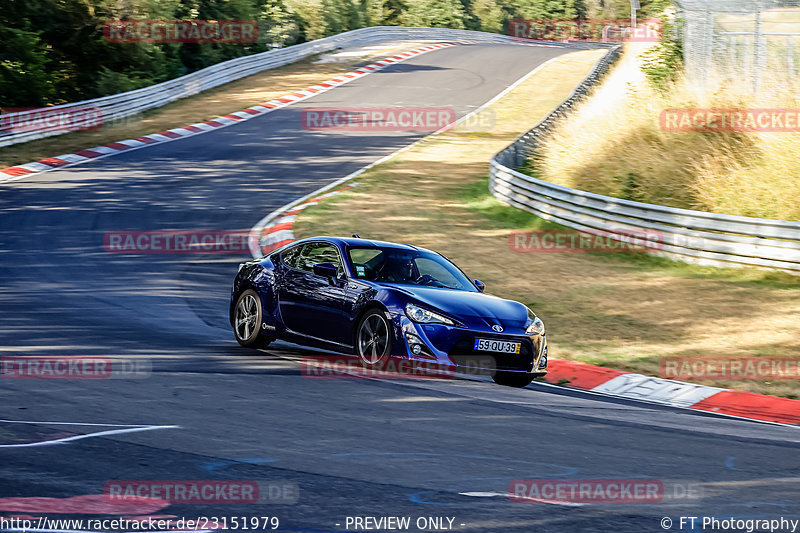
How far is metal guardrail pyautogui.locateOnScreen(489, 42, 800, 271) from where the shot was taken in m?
17.0

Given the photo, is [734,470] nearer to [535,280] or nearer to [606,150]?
[535,280]

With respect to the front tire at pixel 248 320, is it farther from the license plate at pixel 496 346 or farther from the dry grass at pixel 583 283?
the dry grass at pixel 583 283

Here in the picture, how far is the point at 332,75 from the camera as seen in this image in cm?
4381

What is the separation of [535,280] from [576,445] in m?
9.33

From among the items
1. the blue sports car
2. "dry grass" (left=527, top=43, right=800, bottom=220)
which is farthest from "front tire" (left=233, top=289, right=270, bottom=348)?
"dry grass" (left=527, top=43, right=800, bottom=220)

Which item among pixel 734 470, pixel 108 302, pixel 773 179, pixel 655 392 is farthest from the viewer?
pixel 773 179

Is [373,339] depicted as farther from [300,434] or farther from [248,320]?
[300,434]

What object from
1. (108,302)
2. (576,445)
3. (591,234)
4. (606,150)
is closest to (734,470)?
(576,445)

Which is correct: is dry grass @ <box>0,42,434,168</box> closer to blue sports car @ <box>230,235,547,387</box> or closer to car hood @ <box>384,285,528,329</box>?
blue sports car @ <box>230,235,547,387</box>

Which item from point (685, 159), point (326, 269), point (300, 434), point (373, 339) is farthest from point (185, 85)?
point (300, 434)

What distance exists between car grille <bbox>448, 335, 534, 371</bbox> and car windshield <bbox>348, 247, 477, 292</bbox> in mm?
1223

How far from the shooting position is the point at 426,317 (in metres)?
10.1

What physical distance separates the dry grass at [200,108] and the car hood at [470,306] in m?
19.1

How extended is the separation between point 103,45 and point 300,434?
108 ft
